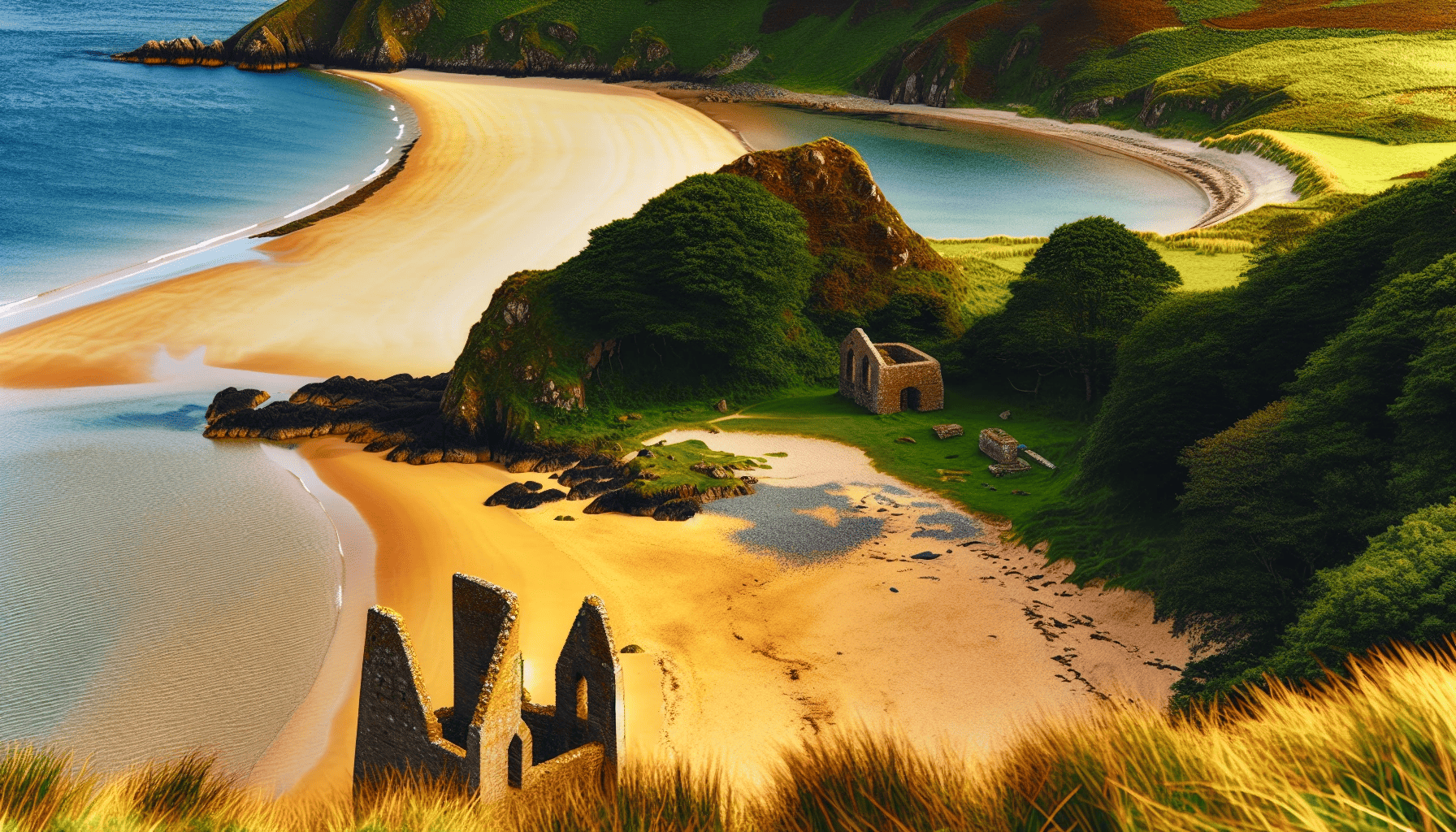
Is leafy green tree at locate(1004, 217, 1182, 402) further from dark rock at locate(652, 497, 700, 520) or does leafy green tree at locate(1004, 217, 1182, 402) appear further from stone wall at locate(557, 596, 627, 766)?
stone wall at locate(557, 596, 627, 766)

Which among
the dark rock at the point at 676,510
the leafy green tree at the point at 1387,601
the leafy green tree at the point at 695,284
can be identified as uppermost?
the leafy green tree at the point at 1387,601

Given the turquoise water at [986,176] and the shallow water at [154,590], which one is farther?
the turquoise water at [986,176]

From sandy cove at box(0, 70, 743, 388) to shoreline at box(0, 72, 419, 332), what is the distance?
6.21ft

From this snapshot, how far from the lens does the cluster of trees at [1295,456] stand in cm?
1502

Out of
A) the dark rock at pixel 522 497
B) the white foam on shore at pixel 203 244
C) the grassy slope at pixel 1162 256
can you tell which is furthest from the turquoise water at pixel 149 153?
the grassy slope at pixel 1162 256

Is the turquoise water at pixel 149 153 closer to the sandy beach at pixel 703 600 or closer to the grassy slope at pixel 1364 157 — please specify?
the sandy beach at pixel 703 600

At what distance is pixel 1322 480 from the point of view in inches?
761

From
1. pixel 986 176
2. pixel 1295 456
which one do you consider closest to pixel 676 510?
pixel 1295 456

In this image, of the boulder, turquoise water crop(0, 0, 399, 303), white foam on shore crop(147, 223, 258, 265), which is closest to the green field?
the boulder

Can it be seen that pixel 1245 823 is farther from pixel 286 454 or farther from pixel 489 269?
pixel 489 269

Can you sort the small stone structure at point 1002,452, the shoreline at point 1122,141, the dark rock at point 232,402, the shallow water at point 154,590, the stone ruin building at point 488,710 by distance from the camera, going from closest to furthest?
the stone ruin building at point 488,710 → the shallow water at point 154,590 → the small stone structure at point 1002,452 → the dark rock at point 232,402 → the shoreline at point 1122,141

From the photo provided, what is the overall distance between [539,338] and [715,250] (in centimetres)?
782

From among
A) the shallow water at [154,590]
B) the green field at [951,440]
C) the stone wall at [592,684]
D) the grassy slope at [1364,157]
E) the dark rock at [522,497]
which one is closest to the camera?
the stone wall at [592,684]

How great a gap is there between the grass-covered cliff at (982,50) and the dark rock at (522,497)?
3365 inches
